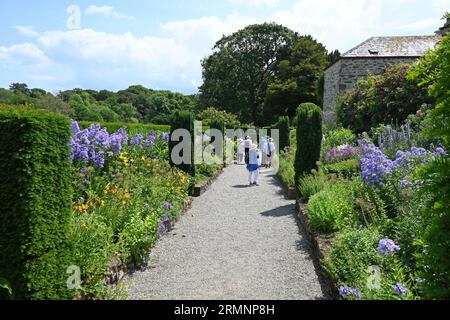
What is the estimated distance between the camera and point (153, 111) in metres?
62.8

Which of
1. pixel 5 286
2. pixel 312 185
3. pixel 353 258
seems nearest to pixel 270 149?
pixel 312 185

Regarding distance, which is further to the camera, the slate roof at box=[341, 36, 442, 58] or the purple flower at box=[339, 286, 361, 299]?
the slate roof at box=[341, 36, 442, 58]

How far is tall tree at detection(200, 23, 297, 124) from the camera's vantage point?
4238 centimetres

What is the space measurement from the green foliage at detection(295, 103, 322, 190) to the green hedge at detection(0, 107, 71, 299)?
699 centimetres

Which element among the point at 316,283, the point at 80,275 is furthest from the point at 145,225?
the point at 316,283

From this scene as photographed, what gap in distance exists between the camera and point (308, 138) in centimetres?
952

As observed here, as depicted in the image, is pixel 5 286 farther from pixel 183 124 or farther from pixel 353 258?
pixel 183 124

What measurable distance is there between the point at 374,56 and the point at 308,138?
16.2m

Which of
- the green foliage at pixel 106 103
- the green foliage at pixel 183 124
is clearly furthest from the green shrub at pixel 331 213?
the green foliage at pixel 106 103

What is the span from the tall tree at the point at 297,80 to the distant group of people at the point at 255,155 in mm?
18389

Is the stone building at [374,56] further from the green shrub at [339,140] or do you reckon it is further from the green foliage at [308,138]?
the green foliage at [308,138]

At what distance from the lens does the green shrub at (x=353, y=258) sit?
156 inches

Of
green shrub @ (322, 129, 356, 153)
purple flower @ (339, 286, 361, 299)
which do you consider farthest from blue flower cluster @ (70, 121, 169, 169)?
green shrub @ (322, 129, 356, 153)

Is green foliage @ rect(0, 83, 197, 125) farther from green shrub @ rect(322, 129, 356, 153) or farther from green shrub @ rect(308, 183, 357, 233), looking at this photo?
green shrub @ rect(308, 183, 357, 233)
